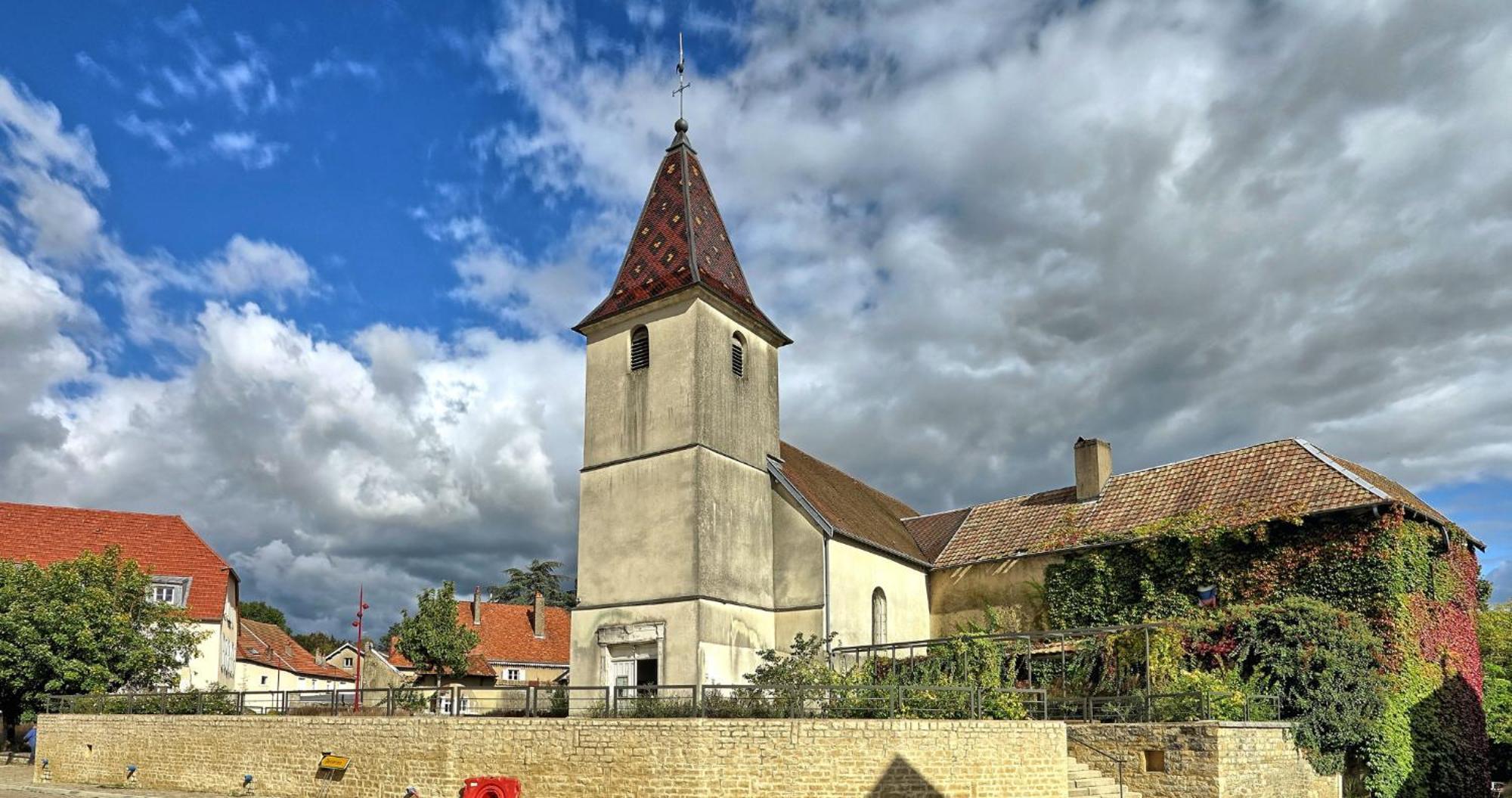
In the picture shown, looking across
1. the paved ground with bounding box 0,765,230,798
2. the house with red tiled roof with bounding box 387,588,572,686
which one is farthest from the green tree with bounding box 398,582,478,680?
the paved ground with bounding box 0,765,230,798

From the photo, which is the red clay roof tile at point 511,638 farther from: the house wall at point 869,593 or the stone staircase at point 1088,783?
the stone staircase at point 1088,783

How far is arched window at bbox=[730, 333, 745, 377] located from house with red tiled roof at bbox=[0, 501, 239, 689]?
74.5ft

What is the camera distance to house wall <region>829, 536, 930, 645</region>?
25188 millimetres

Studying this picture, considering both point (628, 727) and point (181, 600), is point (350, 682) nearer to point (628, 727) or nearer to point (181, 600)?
point (181, 600)

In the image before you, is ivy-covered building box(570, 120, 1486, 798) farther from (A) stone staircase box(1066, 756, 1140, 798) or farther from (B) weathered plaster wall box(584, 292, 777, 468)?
(A) stone staircase box(1066, 756, 1140, 798)

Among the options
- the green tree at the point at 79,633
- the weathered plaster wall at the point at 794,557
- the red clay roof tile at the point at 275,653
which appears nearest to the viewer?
the weathered plaster wall at the point at 794,557

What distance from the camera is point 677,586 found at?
23594 mm

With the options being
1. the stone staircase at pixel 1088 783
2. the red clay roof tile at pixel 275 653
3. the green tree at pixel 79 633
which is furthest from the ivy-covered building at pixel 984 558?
the red clay roof tile at pixel 275 653

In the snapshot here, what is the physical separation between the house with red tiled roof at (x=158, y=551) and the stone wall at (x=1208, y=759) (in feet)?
102

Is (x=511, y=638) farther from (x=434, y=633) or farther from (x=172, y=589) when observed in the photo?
(x=172, y=589)

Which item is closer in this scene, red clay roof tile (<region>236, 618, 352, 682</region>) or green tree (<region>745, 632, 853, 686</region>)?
green tree (<region>745, 632, 853, 686</region>)

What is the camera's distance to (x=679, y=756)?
15789 mm

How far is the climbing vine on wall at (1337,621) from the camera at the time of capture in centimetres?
2005

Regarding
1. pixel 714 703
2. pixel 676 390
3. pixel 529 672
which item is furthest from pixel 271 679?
pixel 714 703
